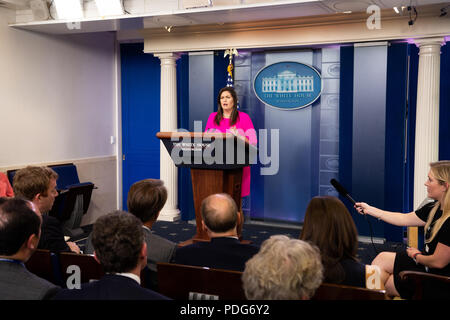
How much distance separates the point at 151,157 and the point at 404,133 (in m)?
3.53

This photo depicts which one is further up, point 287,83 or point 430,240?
point 287,83

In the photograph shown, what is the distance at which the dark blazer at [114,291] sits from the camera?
1.44 meters

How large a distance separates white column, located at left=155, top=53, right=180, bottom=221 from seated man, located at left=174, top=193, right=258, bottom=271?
4.05 m

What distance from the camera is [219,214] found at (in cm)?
210

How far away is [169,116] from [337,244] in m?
4.56

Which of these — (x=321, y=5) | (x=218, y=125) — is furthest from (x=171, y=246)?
(x=321, y=5)

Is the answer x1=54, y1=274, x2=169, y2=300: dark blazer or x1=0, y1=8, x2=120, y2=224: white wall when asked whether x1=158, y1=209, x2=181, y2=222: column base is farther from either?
x1=54, y1=274, x2=169, y2=300: dark blazer

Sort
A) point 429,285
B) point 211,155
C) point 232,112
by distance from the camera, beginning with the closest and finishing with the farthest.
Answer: point 429,285
point 211,155
point 232,112

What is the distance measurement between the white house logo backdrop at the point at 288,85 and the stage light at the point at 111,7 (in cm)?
187

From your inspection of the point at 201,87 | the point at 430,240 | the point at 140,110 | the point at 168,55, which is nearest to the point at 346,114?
the point at 201,87

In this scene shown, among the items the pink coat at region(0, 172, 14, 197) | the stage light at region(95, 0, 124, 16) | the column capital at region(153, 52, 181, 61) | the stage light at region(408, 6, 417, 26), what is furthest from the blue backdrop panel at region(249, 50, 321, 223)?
the pink coat at region(0, 172, 14, 197)

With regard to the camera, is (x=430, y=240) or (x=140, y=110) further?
(x=140, y=110)

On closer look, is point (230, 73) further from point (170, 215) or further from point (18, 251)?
point (18, 251)

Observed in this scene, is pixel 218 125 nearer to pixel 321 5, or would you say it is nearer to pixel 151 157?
pixel 321 5
